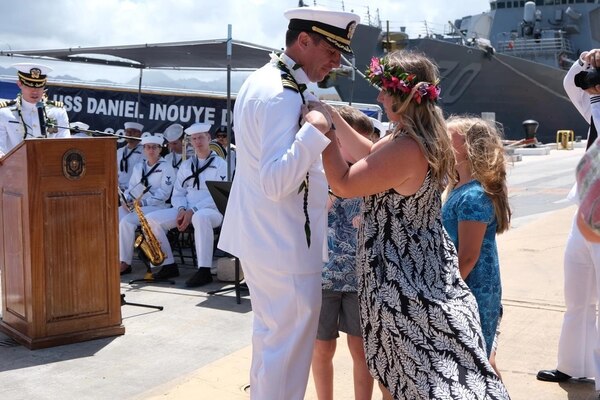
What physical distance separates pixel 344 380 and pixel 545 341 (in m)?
1.76

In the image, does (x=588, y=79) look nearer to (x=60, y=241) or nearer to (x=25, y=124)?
(x=60, y=241)

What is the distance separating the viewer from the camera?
3.99 m

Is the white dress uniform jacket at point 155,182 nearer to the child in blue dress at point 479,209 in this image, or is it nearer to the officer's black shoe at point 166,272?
the officer's black shoe at point 166,272

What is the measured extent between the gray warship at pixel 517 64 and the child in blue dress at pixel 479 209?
32.9 meters

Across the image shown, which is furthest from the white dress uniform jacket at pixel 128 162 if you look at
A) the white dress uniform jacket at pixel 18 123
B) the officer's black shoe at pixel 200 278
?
the officer's black shoe at pixel 200 278

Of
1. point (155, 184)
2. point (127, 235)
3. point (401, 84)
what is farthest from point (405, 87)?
point (155, 184)

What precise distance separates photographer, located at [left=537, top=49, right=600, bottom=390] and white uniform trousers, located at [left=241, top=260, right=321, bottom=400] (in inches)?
78.2

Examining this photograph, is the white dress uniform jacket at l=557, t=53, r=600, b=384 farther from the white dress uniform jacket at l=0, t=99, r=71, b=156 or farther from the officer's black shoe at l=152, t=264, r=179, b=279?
the white dress uniform jacket at l=0, t=99, r=71, b=156

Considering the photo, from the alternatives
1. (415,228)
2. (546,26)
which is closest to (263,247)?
(415,228)

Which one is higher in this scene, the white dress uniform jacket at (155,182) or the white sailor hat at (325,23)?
the white sailor hat at (325,23)

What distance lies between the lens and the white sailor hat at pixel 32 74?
6.90 meters

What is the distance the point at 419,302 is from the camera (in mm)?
2939

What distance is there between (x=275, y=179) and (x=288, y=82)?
1.43ft

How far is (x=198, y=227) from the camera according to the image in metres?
7.71
